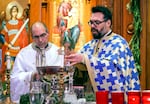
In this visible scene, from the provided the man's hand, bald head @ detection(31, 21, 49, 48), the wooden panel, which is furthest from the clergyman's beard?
the wooden panel

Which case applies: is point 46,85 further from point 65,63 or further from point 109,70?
point 109,70

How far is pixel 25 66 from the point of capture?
4691 millimetres

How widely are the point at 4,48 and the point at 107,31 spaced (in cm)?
254

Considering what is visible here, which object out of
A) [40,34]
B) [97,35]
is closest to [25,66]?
[40,34]

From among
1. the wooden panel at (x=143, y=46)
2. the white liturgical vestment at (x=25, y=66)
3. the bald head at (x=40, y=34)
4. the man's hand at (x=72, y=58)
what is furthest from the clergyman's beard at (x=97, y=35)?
the wooden panel at (x=143, y=46)

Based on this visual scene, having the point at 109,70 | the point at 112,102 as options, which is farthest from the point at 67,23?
the point at 112,102

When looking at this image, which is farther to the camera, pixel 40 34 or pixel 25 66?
pixel 25 66

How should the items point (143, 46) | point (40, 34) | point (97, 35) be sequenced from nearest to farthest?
point (97, 35) → point (40, 34) → point (143, 46)

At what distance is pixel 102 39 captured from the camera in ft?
14.2

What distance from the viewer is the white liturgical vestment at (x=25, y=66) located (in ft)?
14.6

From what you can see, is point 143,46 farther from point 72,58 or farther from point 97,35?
point 72,58

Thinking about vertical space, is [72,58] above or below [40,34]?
below

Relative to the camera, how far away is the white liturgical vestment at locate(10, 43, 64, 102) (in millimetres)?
4445

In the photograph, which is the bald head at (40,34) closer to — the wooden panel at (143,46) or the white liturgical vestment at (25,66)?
the white liturgical vestment at (25,66)
